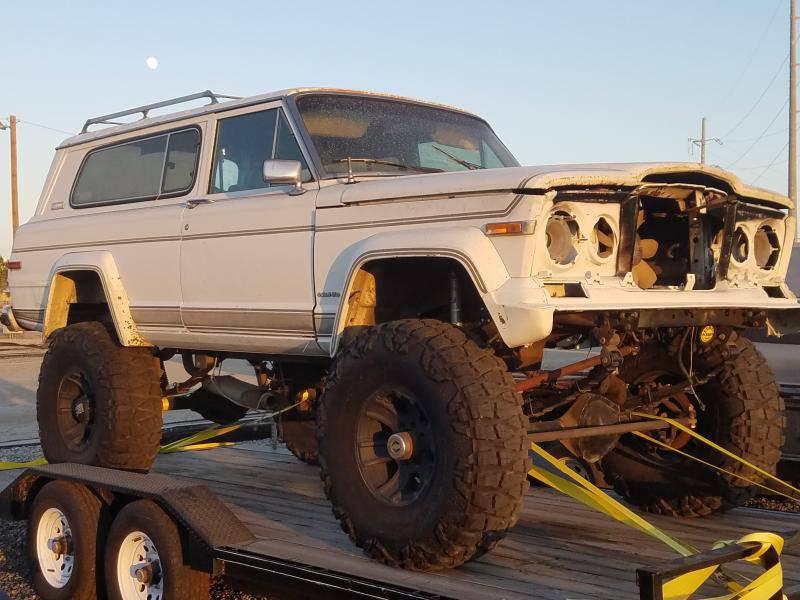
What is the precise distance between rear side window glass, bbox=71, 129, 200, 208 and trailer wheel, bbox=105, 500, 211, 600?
2.23 meters

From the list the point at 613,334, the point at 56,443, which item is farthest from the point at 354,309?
the point at 56,443

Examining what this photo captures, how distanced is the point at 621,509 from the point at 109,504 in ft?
8.56

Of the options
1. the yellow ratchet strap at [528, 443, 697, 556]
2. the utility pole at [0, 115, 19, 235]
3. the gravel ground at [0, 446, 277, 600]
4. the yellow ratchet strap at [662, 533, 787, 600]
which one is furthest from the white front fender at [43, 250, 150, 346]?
the utility pole at [0, 115, 19, 235]

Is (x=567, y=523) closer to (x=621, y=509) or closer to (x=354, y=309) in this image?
(x=621, y=509)

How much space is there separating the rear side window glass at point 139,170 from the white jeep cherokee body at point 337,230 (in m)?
0.01

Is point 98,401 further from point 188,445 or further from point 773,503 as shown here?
point 773,503

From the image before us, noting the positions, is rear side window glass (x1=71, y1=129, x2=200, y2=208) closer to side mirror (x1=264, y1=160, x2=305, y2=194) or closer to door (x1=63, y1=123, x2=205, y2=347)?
door (x1=63, y1=123, x2=205, y2=347)

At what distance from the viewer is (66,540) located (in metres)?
5.38

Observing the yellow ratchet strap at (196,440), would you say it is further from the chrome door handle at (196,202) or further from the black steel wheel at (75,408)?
the chrome door handle at (196,202)

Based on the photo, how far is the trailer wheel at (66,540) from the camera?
5.14 m

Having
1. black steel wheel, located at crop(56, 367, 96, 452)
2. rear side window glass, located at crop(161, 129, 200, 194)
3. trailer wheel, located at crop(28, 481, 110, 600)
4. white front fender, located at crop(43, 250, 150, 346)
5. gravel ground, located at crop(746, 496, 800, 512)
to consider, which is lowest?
gravel ground, located at crop(746, 496, 800, 512)

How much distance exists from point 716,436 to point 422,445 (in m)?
2.06

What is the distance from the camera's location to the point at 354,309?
16.1 feet

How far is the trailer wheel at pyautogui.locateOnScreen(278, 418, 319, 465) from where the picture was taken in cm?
698
